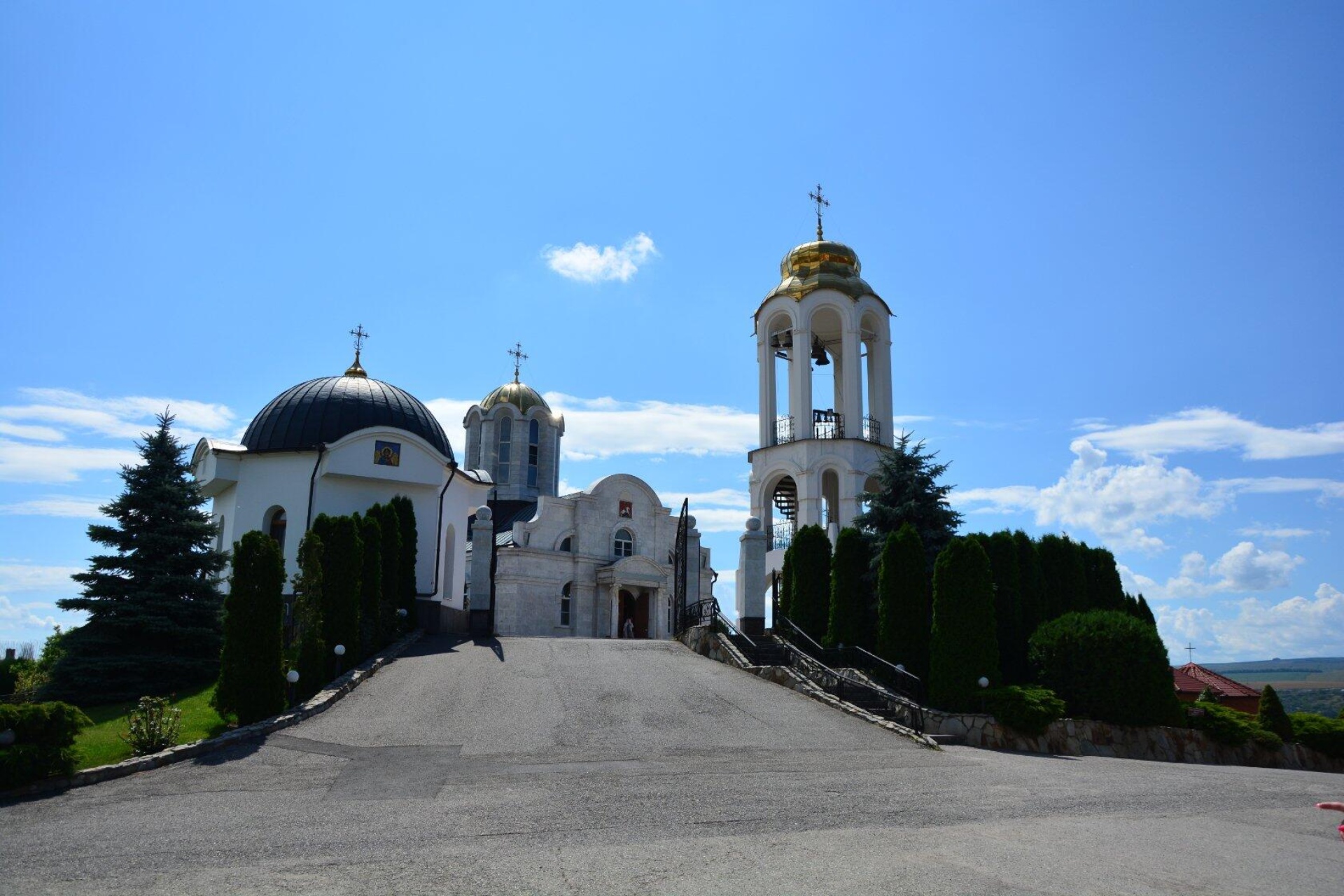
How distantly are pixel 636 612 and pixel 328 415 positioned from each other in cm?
1168

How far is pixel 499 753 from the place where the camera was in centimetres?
1160

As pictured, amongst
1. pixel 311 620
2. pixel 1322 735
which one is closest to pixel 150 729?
pixel 311 620

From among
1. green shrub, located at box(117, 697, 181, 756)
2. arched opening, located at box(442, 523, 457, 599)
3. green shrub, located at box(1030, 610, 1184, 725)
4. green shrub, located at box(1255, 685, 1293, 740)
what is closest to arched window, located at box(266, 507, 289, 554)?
arched opening, located at box(442, 523, 457, 599)

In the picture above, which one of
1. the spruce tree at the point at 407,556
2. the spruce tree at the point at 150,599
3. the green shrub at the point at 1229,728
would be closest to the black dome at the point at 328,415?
the spruce tree at the point at 407,556

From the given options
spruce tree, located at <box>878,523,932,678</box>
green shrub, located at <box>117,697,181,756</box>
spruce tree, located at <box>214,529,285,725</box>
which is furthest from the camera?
spruce tree, located at <box>878,523,932,678</box>

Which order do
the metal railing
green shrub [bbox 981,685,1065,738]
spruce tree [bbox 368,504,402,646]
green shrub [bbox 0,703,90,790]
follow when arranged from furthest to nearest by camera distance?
1. spruce tree [bbox 368,504,402,646]
2. the metal railing
3. green shrub [bbox 981,685,1065,738]
4. green shrub [bbox 0,703,90,790]

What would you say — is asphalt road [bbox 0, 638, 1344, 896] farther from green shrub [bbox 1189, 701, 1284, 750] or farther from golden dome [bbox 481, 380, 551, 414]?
golden dome [bbox 481, 380, 551, 414]

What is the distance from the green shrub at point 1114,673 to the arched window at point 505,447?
85.8ft

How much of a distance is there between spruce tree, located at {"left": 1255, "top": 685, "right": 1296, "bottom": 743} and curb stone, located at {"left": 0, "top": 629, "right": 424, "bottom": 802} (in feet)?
56.9

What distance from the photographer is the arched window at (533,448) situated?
132ft

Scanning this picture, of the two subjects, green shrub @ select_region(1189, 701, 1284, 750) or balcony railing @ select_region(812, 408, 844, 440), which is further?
balcony railing @ select_region(812, 408, 844, 440)

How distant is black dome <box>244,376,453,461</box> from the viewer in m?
24.7

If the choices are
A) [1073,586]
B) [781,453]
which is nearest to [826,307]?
[781,453]

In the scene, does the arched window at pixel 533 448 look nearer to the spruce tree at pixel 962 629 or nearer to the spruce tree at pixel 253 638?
the spruce tree at pixel 962 629
